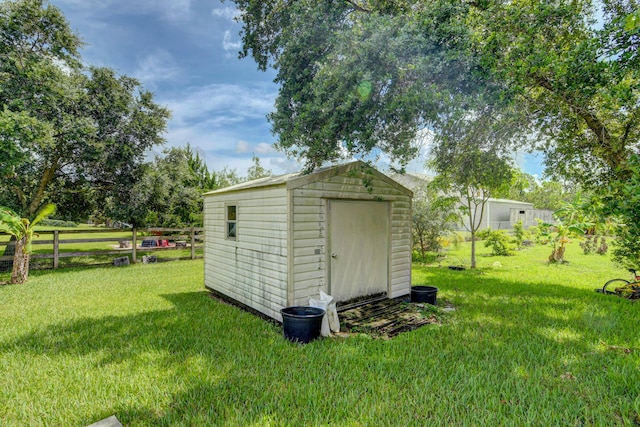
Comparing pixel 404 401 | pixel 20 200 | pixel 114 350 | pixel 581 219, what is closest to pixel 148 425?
pixel 114 350

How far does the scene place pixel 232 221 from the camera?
6410mm

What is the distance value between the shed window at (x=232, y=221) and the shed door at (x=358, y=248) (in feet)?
6.98

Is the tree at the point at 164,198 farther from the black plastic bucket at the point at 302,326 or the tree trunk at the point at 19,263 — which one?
the black plastic bucket at the point at 302,326

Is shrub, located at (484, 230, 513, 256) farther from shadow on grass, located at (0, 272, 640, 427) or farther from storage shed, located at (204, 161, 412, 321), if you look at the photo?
storage shed, located at (204, 161, 412, 321)

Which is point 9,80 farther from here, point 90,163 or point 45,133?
point 90,163

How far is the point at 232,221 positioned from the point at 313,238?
218 cm

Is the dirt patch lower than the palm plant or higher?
lower

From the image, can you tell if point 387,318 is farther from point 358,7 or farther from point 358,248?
point 358,7

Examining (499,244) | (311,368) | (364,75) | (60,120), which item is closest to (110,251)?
(60,120)

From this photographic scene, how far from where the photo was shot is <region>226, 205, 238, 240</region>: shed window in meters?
6.27

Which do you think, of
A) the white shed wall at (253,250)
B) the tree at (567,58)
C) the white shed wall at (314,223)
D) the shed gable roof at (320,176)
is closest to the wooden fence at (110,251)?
the white shed wall at (253,250)

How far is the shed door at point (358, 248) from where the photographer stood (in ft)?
17.8

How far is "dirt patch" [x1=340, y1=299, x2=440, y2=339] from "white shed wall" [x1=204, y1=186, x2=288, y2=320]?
3.88ft

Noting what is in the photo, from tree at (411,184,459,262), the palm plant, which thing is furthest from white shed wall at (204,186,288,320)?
tree at (411,184,459,262)
